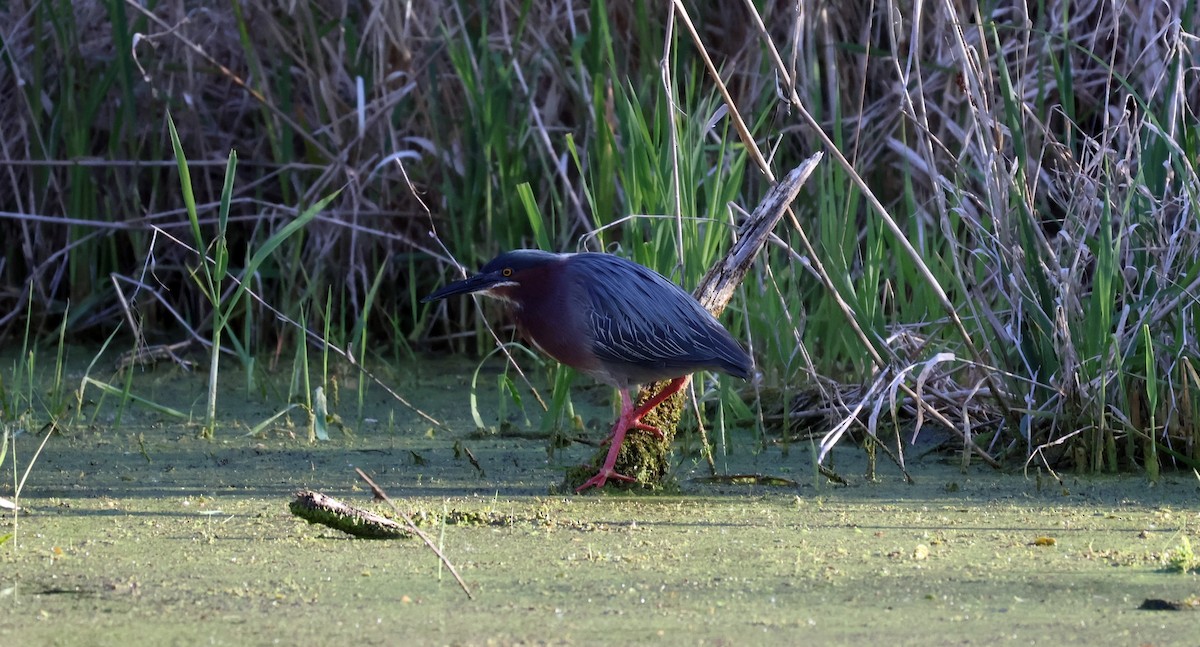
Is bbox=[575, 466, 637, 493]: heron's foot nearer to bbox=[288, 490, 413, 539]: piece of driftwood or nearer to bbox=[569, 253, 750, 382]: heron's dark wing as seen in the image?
bbox=[569, 253, 750, 382]: heron's dark wing

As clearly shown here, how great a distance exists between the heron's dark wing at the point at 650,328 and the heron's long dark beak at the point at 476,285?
0.18 metres

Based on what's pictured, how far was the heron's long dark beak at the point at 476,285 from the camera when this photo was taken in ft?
11.1

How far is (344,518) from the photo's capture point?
2.64 meters

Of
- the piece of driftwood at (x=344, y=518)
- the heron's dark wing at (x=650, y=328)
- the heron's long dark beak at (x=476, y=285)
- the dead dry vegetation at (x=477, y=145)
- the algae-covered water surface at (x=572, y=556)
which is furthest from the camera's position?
the dead dry vegetation at (x=477, y=145)

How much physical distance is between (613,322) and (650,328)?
9cm

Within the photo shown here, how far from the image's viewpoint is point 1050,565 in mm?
2506

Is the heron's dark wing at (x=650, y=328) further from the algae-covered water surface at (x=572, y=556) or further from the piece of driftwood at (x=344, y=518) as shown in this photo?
the piece of driftwood at (x=344, y=518)

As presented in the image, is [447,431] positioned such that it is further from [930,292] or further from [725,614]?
[725,614]

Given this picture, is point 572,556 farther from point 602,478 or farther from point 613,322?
point 613,322

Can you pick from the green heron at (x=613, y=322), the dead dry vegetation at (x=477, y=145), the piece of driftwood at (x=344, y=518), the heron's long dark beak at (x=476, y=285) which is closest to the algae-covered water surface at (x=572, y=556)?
the piece of driftwood at (x=344, y=518)

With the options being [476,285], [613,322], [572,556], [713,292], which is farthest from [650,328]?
[572,556]

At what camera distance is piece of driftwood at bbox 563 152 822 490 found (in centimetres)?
325

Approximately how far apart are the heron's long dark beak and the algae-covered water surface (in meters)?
0.41

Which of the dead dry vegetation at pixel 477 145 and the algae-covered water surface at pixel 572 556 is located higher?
the dead dry vegetation at pixel 477 145
